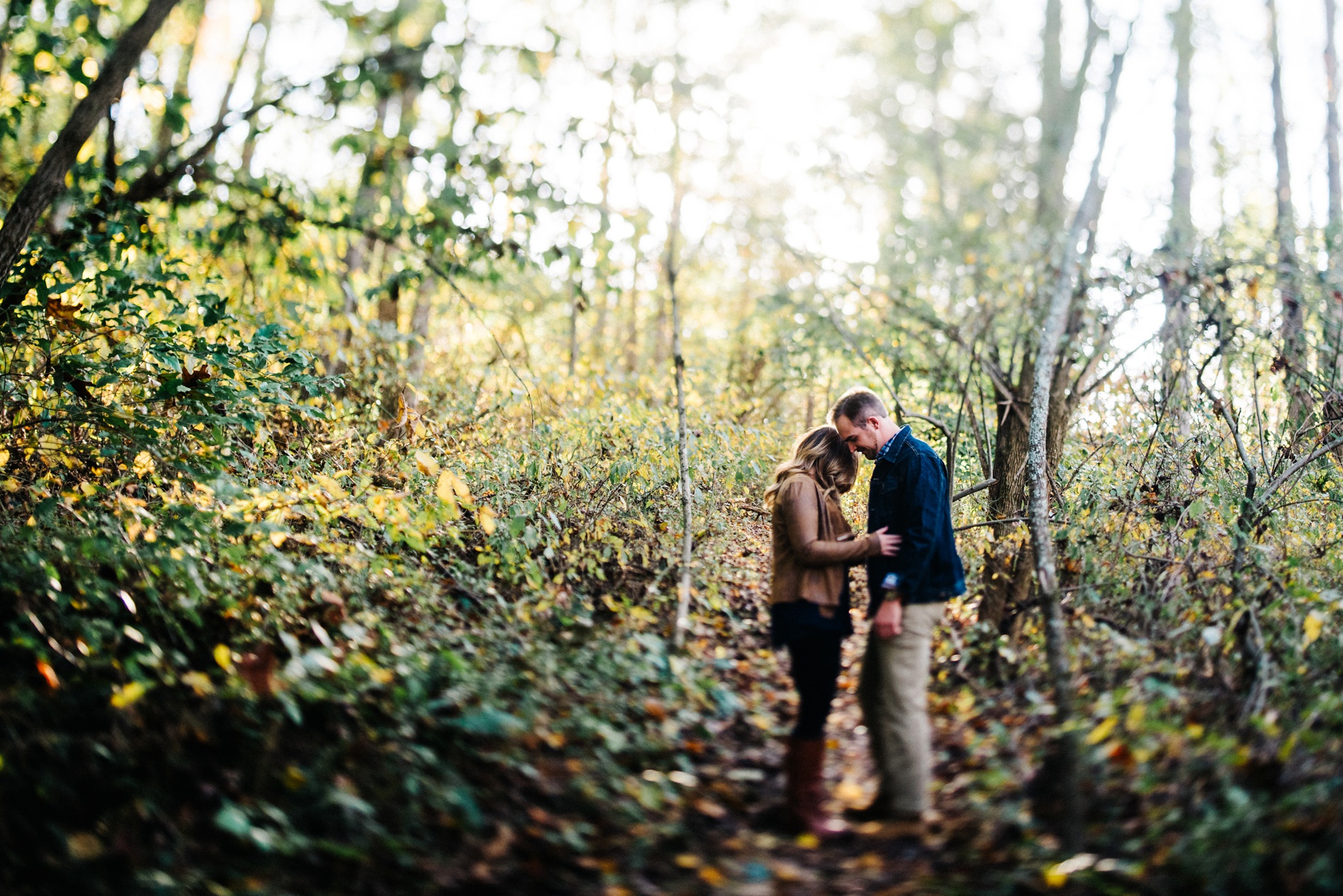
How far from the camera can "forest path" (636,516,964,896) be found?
Result: 10.1 ft

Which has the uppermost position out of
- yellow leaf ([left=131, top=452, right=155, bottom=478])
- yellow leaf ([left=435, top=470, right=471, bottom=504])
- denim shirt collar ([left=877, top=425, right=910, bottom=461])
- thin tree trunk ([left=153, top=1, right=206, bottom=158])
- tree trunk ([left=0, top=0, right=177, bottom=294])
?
thin tree trunk ([left=153, top=1, right=206, bottom=158])

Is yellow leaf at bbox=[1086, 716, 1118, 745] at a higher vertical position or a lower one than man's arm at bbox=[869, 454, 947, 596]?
lower

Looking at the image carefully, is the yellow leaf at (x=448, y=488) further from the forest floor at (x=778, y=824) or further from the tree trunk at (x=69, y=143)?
the tree trunk at (x=69, y=143)

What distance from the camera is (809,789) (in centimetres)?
A: 366

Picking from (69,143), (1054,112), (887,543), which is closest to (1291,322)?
(887,543)

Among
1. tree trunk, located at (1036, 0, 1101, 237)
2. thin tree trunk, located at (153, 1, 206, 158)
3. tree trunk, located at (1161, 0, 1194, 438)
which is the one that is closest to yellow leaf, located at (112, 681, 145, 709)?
tree trunk, located at (1161, 0, 1194, 438)

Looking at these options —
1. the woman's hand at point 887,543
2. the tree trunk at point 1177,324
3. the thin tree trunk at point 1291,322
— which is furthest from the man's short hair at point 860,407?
the thin tree trunk at point 1291,322

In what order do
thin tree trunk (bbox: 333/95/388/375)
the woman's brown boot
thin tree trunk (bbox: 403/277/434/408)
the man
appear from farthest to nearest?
1. thin tree trunk (bbox: 403/277/434/408)
2. thin tree trunk (bbox: 333/95/388/375)
3. the man
4. the woman's brown boot

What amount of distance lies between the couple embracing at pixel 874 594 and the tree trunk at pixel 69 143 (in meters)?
4.85

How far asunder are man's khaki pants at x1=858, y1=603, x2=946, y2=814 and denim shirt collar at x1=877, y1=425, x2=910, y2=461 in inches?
29.8

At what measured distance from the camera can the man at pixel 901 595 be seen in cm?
367

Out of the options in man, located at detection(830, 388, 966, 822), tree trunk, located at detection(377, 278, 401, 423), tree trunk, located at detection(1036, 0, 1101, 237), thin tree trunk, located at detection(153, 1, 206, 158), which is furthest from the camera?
tree trunk, located at detection(1036, 0, 1101, 237)

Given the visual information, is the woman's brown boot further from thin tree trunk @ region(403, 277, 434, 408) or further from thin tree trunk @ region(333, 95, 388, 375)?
thin tree trunk @ region(333, 95, 388, 375)

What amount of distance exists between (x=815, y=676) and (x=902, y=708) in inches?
16.1
